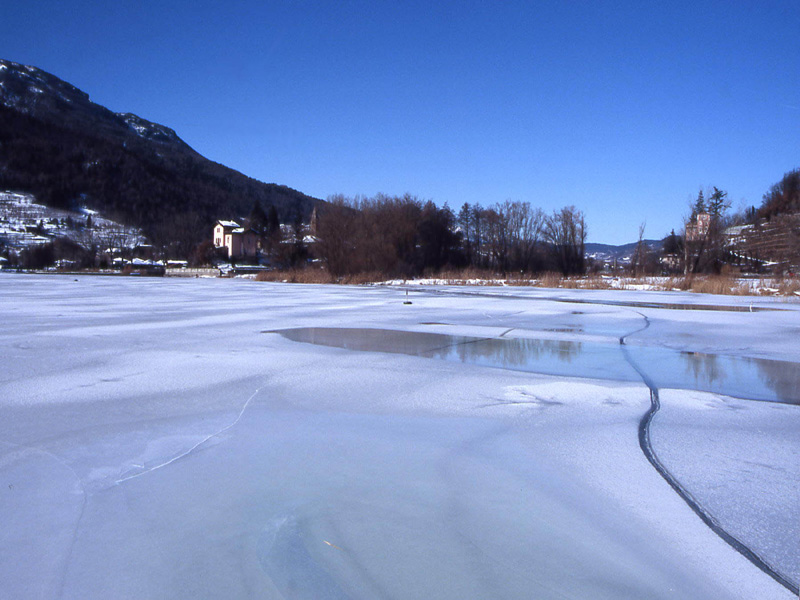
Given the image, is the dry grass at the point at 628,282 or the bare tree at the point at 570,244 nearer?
the dry grass at the point at 628,282

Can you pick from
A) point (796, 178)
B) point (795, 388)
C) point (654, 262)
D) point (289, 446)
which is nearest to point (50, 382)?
point (289, 446)

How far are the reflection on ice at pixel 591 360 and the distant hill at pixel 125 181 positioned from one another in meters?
96.9

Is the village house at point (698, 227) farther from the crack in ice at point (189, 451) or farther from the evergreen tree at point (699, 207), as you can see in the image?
the crack in ice at point (189, 451)

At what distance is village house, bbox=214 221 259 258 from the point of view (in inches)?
3442

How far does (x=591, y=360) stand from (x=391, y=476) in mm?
3708

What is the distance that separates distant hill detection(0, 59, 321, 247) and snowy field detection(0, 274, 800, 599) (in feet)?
325

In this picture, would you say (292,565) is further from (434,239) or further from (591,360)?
(434,239)

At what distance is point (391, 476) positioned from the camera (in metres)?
2.62

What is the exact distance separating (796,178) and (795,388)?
62.8m

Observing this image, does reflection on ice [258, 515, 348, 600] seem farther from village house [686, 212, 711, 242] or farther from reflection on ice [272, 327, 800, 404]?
village house [686, 212, 711, 242]

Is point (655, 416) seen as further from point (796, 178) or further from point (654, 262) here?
point (796, 178)

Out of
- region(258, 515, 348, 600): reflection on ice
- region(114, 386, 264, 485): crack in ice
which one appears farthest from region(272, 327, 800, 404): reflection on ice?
region(258, 515, 348, 600): reflection on ice

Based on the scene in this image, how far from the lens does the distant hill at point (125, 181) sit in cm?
11956

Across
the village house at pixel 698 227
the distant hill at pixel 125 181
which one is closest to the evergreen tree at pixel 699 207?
the village house at pixel 698 227
